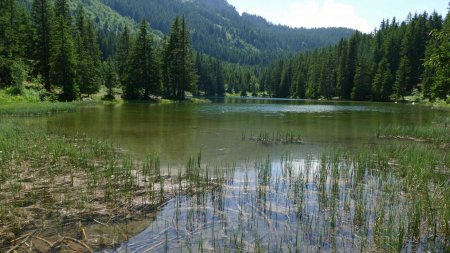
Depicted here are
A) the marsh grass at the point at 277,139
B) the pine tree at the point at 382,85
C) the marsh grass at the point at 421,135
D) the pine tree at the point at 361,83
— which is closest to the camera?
the marsh grass at the point at 277,139

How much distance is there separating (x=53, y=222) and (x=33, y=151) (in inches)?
273

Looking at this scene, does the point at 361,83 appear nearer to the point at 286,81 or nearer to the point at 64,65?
the point at 286,81

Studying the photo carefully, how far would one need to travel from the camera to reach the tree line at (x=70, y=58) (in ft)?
171

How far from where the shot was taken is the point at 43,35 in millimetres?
55375

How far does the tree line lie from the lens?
2051 inches

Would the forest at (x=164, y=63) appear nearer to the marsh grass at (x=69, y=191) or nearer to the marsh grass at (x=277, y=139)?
the marsh grass at (x=277, y=139)

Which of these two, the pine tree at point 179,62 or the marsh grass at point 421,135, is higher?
the pine tree at point 179,62

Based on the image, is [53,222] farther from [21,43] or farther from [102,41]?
[102,41]

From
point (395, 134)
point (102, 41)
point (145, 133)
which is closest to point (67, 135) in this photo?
point (145, 133)

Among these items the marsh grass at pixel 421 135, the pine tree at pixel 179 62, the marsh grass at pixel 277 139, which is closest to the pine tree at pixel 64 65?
the pine tree at pixel 179 62

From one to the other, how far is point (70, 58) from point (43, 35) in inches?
281

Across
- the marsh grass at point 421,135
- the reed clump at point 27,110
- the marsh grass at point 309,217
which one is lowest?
the marsh grass at point 309,217

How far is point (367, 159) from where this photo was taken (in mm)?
13930

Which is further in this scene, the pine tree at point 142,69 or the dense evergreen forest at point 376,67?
the dense evergreen forest at point 376,67
